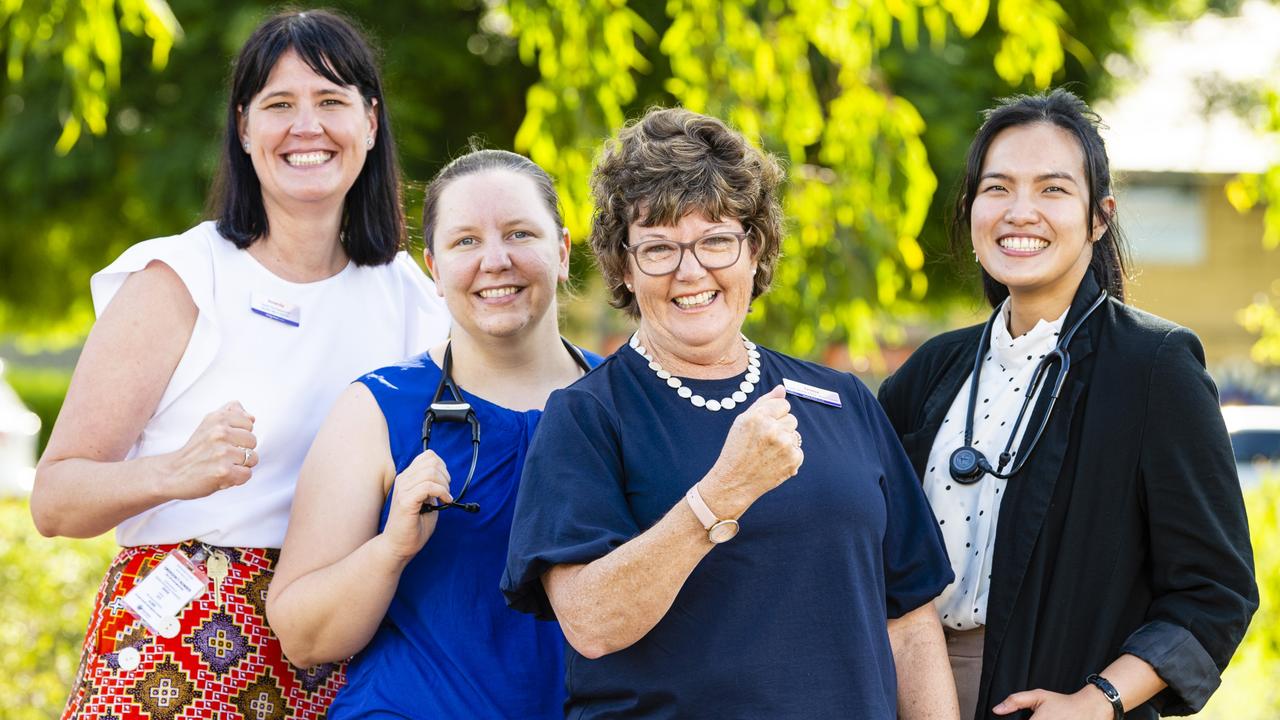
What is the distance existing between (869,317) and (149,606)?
445 centimetres

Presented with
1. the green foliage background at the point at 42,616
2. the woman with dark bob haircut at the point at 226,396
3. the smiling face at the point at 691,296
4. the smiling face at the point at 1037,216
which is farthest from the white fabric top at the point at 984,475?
the green foliage background at the point at 42,616

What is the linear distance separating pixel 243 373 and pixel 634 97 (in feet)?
14.9

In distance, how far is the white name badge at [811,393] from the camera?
2.43 m

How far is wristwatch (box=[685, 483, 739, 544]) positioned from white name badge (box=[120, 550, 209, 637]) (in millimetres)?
1287

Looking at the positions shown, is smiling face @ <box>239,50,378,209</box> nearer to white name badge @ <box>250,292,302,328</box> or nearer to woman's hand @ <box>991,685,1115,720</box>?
white name badge @ <box>250,292,302,328</box>

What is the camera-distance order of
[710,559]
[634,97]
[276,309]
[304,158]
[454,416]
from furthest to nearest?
[634,97] < [304,158] < [276,309] < [454,416] < [710,559]

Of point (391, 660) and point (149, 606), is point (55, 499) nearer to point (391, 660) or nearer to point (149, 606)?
point (149, 606)

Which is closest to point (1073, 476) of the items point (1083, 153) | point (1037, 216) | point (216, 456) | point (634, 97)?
point (1037, 216)

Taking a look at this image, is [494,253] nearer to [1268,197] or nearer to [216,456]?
[216,456]

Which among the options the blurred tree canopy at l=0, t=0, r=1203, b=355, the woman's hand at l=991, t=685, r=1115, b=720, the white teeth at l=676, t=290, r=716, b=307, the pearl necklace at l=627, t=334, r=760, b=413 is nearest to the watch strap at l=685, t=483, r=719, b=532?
the pearl necklace at l=627, t=334, r=760, b=413

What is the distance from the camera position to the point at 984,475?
2791 mm

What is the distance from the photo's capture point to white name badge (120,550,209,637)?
9.07 feet

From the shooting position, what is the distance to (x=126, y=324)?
110 inches

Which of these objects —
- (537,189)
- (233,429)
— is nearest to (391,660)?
(233,429)
